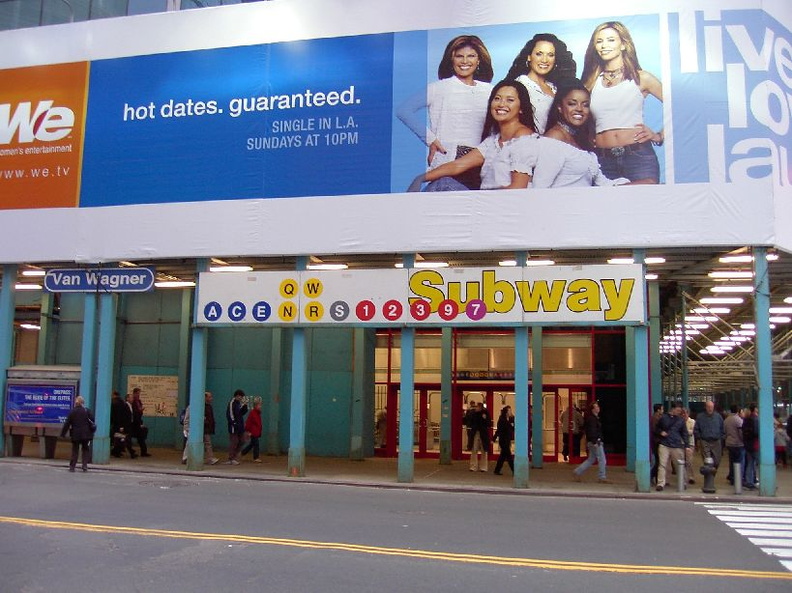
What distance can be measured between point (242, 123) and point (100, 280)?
5.54m

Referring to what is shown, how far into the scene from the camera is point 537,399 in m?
20.9

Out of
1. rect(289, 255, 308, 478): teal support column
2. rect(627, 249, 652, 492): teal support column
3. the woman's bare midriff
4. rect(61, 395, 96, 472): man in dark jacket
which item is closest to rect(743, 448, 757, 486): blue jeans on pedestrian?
rect(627, 249, 652, 492): teal support column

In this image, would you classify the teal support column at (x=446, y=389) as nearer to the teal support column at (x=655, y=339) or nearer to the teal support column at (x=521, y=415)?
the teal support column at (x=521, y=415)

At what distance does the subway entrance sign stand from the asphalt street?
229 inches

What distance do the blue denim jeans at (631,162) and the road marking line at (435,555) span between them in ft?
32.7

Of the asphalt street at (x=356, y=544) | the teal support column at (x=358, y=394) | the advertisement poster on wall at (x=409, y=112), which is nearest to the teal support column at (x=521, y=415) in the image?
the asphalt street at (x=356, y=544)

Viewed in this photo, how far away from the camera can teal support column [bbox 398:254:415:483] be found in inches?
661

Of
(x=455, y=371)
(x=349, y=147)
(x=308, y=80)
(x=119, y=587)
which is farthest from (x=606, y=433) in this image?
(x=119, y=587)

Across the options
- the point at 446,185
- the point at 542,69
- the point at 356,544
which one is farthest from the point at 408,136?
the point at 356,544

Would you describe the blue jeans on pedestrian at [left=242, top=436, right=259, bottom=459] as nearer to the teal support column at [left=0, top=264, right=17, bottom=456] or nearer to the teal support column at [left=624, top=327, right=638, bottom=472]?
the teal support column at [left=0, top=264, right=17, bottom=456]

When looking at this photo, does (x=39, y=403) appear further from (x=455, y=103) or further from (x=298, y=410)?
(x=455, y=103)

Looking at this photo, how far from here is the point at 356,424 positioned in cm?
2211

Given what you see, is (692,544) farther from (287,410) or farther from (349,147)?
(287,410)

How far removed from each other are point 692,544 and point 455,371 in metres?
12.3
